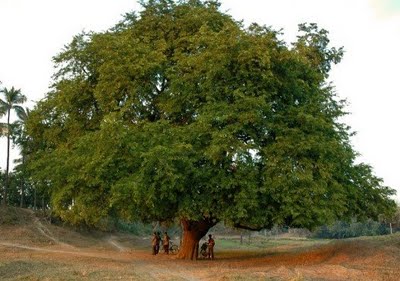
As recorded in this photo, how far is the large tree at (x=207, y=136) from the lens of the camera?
70.3ft

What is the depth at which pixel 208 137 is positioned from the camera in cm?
2225

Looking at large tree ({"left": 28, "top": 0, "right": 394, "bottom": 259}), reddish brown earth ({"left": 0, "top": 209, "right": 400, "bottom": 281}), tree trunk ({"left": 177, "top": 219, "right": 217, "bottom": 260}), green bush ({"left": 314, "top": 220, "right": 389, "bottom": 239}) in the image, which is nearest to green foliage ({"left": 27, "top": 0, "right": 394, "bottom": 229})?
large tree ({"left": 28, "top": 0, "right": 394, "bottom": 259})

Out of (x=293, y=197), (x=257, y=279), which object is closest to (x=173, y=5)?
(x=293, y=197)

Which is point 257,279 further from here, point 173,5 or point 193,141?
point 173,5

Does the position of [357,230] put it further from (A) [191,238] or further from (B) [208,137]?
(B) [208,137]

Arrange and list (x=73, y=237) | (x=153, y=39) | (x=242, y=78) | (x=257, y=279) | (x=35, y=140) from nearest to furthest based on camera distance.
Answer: (x=257, y=279), (x=242, y=78), (x=153, y=39), (x=35, y=140), (x=73, y=237)

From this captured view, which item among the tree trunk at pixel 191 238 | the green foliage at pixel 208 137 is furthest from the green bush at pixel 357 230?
the green foliage at pixel 208 137

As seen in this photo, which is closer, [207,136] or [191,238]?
[207,136]

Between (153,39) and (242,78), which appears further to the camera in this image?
(153,39)

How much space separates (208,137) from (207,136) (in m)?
0.08

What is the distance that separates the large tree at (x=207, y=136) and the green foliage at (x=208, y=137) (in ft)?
0.21

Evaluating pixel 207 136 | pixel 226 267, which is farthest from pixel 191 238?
pixel 207 136

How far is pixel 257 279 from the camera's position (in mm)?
15492

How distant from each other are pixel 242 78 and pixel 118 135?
6600 mm
